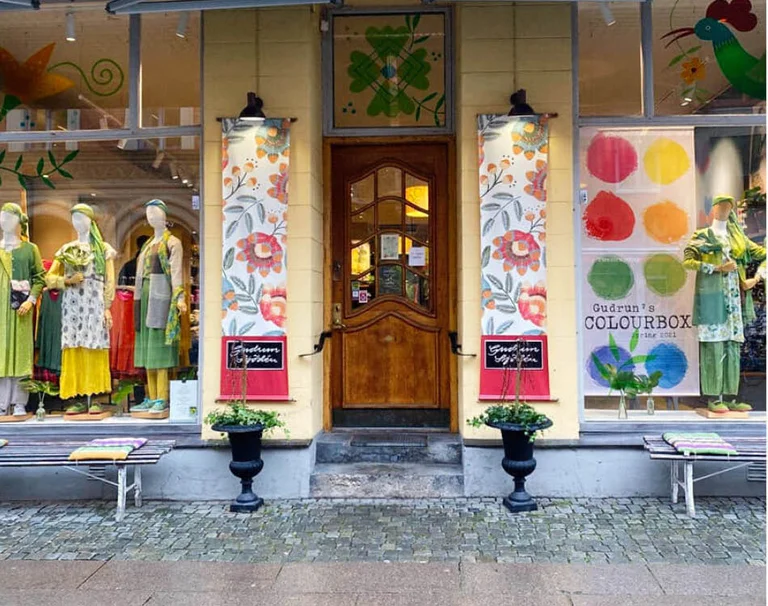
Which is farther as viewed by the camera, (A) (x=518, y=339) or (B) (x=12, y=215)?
(B) (x=12, y=215)

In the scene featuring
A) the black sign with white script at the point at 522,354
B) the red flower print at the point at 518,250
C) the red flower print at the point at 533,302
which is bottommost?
the black sign with white script at the point at 522,354

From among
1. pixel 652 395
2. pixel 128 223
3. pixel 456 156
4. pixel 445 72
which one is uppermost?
pixel 445 72

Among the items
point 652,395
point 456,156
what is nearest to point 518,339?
point 652,395

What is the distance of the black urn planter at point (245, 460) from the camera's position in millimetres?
4938

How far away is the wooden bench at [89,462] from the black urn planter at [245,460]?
1.82 feet

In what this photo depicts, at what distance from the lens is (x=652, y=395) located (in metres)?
5.68

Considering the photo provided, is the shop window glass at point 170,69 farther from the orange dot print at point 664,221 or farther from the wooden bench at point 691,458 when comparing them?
the wooden bench at point 691,458

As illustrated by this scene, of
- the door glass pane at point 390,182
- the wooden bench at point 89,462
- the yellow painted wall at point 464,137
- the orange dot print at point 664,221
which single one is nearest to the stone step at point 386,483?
the yellow painted wall at point 464,137

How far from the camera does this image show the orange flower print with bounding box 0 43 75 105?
6.00 m

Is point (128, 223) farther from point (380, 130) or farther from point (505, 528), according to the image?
point (505, 528)

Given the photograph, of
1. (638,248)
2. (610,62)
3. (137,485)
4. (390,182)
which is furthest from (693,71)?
(137,485)

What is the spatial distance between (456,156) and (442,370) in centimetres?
197

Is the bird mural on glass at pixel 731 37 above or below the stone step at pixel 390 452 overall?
above

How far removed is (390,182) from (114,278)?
106 inches
